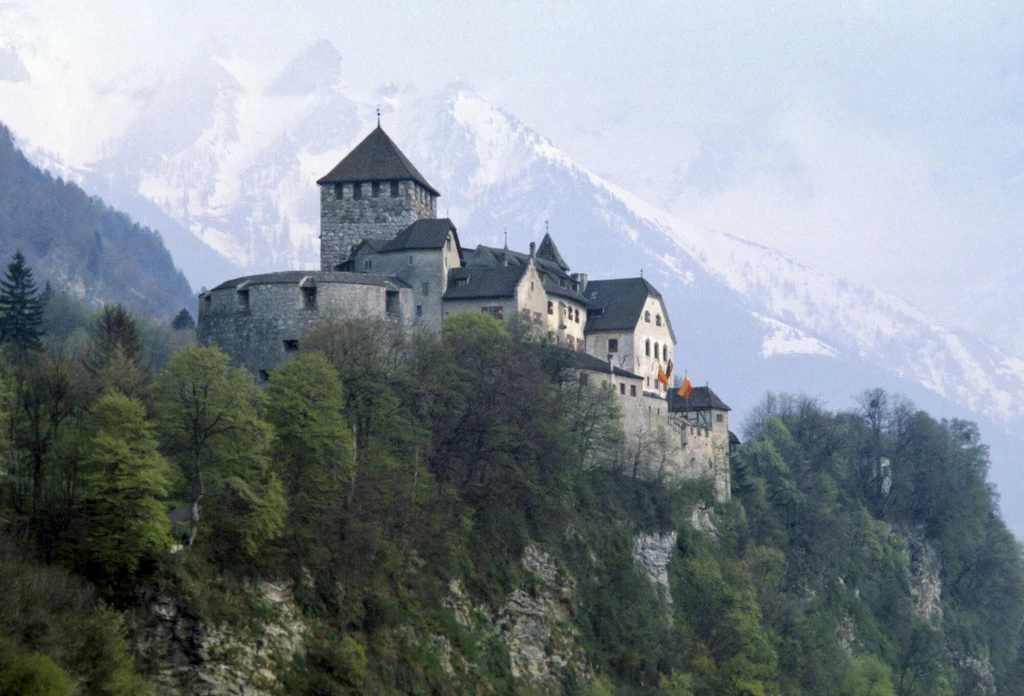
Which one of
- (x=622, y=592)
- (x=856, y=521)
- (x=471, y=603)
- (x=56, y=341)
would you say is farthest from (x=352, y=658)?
(x=856, y=521)

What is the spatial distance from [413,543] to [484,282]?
76.7ft

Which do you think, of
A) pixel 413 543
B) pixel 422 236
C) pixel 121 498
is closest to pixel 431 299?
pixel 422 236

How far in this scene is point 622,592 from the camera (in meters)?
80.9

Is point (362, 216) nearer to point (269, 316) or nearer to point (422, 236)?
point (422, 236)

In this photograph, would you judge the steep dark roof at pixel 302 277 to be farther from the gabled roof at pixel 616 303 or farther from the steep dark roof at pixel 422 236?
the gabled roof at pixel 616 303

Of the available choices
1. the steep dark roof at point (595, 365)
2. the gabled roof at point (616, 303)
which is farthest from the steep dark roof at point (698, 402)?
the steep dark roof at point (595, 365)

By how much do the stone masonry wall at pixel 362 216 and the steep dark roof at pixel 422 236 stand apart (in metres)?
2.05

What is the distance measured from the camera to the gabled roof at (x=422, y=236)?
8762 cm

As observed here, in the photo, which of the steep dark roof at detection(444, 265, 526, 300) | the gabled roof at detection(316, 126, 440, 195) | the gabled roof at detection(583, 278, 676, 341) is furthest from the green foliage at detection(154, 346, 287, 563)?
the gabled roof at detection(583, 278, 676, 341)

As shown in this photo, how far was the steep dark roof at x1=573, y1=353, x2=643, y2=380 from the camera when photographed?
88250 mm

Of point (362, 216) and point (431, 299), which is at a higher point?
point (362, 216)

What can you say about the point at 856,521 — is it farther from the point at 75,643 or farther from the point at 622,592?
the point at 75,643

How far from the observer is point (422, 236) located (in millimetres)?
88375

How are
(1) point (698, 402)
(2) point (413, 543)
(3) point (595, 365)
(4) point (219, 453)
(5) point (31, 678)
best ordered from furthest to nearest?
(1) point (698, 402), (3) point (595, 365), (2) point (413, 543), (4) point (219, 453), (5) point (31, 678)
